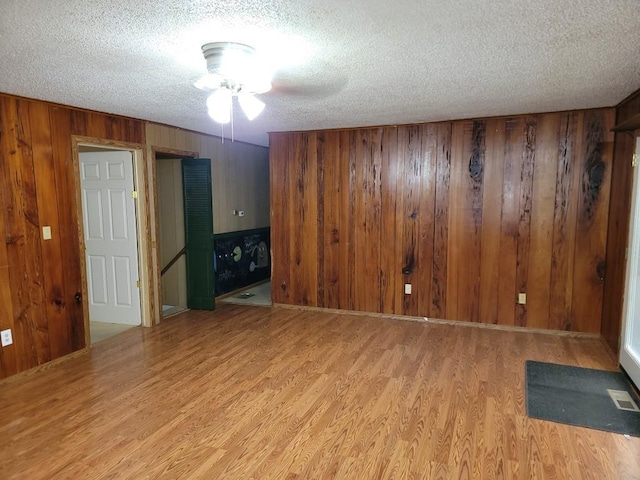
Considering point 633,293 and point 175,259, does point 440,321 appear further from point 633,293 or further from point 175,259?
point 175,259

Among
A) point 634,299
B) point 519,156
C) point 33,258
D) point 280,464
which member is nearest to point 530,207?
point 519,156

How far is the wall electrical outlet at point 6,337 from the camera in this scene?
10.8 feet

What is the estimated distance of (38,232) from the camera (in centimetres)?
354

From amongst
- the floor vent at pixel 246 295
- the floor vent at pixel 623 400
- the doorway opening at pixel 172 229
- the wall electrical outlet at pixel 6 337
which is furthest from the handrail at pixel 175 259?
the floor vent at pixel 623 400

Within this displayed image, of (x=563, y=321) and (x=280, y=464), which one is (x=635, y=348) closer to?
(x=563, y=321)

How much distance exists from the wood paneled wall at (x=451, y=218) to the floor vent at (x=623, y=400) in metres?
1.39

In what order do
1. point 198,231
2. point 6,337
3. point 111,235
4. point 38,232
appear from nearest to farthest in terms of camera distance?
1. point 6,337
2. point 38,232
3. point 111,235
4. point 198,231

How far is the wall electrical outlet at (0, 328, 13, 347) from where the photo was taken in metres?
3.29

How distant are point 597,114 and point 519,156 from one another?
771 mm

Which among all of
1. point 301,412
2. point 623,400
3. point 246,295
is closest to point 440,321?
point 623,400

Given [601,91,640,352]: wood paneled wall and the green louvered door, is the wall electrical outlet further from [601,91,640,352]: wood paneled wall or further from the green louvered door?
[601,91,640,352]: wood paneled wall

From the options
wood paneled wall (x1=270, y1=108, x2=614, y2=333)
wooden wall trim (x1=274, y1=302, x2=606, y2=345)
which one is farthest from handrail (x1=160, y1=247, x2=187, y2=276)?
wooden wall trim (x1=274, y1=302, x2=606, y2=345)

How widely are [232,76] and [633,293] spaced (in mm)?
3447

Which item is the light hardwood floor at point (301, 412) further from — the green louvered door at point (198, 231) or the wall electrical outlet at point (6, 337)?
the green louvered door at point (198, 231)
